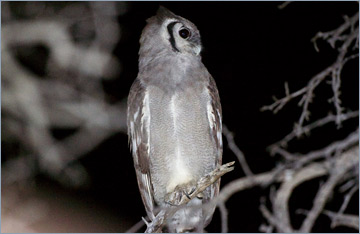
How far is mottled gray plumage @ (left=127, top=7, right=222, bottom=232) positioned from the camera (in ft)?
9.81

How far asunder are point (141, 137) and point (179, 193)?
0.42 meters

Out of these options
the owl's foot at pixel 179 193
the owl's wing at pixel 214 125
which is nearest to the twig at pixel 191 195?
the owl's foot at pixel 179 193

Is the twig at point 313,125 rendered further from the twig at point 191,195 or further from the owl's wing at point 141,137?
the owl's wing at point 141,137

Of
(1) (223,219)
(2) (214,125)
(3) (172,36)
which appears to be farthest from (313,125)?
(3) (172,36)

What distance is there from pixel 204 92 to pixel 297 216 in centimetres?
206

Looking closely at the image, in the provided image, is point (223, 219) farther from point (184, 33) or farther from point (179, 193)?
point (184, 33)

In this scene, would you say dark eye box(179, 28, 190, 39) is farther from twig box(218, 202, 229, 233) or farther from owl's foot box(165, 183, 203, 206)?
twig box(218, 202, 229, 233)

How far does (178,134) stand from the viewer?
9.82 ft

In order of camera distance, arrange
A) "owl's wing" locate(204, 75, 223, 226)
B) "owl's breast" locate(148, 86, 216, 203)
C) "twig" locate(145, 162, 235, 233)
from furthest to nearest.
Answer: "owl's wing" locate(204, 75, 223, 226) < "owl's breast" locate(148, 86, 216, 203) < "twig" locate(145, 162, 235, 233)

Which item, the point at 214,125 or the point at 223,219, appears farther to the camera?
the point at 214,125

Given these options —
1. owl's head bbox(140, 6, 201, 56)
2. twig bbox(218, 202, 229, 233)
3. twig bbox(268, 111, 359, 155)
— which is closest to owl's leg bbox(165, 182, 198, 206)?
twig bbox(218, 202, 229, 233)

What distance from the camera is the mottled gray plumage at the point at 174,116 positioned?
9.81ft

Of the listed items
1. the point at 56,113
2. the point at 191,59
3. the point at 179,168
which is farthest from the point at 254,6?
the point at 56,113

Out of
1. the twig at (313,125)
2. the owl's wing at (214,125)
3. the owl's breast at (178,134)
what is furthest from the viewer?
the owl's wing at (214,125)
